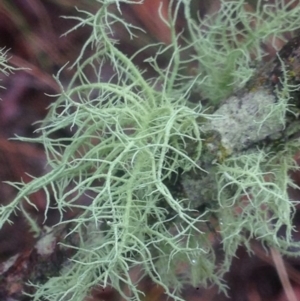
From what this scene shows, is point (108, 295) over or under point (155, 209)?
under

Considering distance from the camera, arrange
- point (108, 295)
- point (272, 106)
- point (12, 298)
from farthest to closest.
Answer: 1. point (108, 295)
2. point (12, 298)
3. point (272, 106)

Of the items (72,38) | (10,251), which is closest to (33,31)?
(72,38)

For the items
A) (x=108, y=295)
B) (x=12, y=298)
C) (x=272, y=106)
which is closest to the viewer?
(x=272, y=106)

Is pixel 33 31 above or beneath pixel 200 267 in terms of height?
above

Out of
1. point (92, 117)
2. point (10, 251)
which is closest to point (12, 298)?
point (10, 251)

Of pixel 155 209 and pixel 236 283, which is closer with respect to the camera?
pixel 155 209

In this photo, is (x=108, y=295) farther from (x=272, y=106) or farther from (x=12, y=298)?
(x=272, y=106)

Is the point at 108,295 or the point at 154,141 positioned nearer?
the point at 154,141

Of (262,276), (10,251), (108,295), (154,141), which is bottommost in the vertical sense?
(262,276)

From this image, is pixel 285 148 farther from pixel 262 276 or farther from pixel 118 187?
pixel 262 276
